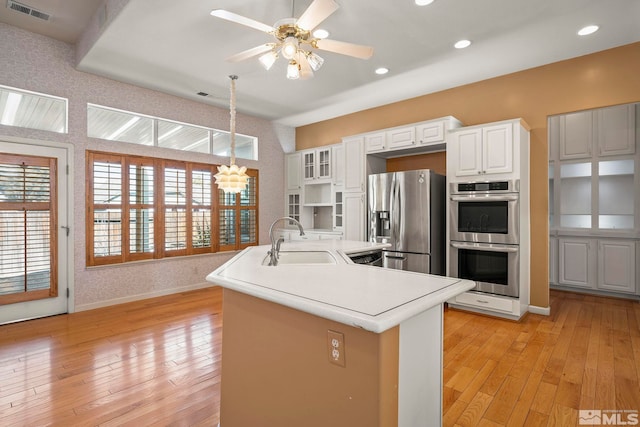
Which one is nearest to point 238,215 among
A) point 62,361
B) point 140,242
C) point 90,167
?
point 140,242

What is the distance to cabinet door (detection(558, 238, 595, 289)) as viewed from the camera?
4.81m

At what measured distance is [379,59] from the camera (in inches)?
145

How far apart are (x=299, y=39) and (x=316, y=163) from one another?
3.56 metres

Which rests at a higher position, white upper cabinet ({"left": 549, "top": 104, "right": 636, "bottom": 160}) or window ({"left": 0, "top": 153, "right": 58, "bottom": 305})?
white upper cabinet ({"left": 549, "top": 104, "right": 636, "bottom": 160})

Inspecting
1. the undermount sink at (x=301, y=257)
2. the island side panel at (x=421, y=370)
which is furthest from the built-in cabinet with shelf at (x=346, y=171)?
the island side panel at (x=421, y=370)

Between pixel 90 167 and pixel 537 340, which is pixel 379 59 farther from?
pixel 90 167

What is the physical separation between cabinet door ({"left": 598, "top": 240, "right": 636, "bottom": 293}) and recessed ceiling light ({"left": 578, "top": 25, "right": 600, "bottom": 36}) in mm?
3027

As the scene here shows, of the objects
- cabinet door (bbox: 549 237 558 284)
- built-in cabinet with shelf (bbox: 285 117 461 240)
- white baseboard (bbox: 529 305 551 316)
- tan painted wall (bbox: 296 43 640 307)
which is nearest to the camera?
tan painted wall (bbox: 296 43 640 307)

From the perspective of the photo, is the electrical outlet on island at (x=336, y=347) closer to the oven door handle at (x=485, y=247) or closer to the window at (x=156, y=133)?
the oven door handle at (x=485, y=247)

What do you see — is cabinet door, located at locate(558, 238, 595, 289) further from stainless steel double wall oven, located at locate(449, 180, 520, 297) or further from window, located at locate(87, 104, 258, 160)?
window, located at locate(87, 104, 258, 160)

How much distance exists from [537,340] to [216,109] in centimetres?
538

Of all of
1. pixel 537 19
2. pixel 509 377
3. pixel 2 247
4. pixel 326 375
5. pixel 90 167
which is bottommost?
pixel 509 377

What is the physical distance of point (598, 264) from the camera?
15.5 feet

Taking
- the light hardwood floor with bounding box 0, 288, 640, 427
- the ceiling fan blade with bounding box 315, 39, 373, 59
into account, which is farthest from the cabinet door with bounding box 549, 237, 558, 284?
the ceiling fan blade with bounding box 315, 39, 373, 59
